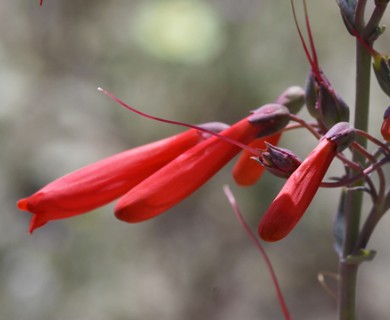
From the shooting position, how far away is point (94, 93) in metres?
4.78

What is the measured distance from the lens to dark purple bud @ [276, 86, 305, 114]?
5.61 ft

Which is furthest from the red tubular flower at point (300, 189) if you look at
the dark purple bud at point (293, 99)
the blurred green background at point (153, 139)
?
the blurred green background at point (153, 139)

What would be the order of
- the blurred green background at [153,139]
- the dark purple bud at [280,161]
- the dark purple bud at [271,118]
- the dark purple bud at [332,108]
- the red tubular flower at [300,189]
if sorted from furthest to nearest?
the blurred green background at [153,139]
the dark purple bud at [271,118]
the dark purple bud at [332,108]
the dark purple bud at [280,161]
the red tubular flower at [300,189]

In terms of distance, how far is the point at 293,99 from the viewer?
5.63 feet

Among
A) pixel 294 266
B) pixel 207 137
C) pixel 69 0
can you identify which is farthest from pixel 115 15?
pixel 207 137

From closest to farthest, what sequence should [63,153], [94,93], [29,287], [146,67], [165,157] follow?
[165,157] → [29,287] → [63,153] → [146,67] → [94,93]

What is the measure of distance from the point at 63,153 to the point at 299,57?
5.27 ft

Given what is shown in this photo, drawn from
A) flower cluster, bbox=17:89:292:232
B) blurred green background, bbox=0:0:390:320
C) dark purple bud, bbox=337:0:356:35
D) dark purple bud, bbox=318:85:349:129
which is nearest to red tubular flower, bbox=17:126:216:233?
flower cluster, bbox=17:89:292:232

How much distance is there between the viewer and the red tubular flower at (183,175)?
1.44 metres

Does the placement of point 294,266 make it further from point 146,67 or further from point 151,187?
point 151,187

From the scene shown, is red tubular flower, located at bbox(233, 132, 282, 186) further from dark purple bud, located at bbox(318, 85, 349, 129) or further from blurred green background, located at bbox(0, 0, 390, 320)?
blurred green background, located at bbox(0, 0, 390, 320)

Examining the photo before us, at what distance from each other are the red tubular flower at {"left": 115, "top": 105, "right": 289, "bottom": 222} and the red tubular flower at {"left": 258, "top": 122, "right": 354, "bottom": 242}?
253 mm

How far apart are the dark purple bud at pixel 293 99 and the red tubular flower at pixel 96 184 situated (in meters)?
0.23

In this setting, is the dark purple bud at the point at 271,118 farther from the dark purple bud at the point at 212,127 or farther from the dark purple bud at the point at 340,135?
the dark purple bud at the point at 340,135
